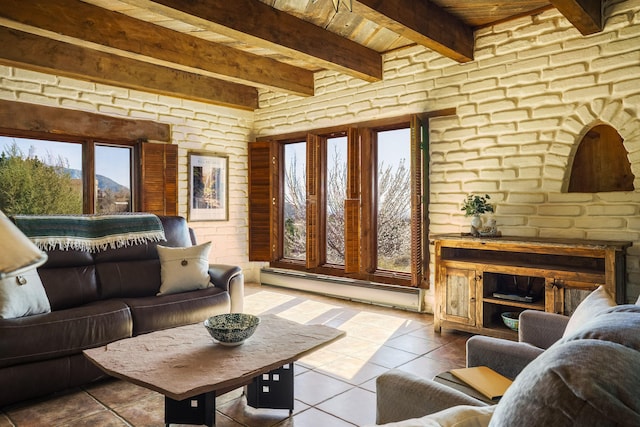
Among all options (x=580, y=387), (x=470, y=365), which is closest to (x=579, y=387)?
(x=580, y=387)

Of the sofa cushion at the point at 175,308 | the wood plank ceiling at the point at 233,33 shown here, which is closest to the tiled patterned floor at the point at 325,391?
the sofa cushion at the point at 175,308

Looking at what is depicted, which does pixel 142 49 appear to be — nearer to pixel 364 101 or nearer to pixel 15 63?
pixel 15 63

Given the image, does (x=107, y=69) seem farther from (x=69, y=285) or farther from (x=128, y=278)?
(x=69, y=285)

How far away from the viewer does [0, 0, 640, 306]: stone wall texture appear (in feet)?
11.3

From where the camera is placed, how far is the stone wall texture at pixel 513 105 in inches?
136

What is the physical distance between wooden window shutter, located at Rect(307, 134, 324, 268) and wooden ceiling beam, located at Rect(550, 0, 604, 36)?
3.05 meters

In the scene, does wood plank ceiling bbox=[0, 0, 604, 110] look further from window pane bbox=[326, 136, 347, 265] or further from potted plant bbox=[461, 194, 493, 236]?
potted plant bbox=[461, 194, 493, 236]

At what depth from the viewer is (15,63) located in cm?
419

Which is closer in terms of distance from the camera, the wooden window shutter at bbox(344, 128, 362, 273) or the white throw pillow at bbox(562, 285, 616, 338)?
the white throw pillow at bbox(562, 285, 616, 338)

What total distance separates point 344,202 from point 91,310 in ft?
10.1

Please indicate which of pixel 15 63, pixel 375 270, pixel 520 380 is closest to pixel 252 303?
pixel 375 270

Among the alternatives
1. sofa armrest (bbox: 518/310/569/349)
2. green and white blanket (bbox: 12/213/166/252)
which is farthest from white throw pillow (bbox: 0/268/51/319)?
sofa armrest (bbox: 518/310/569/349)

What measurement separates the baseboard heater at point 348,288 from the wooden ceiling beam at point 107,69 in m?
2.47

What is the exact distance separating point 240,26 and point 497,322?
10.8 ft
